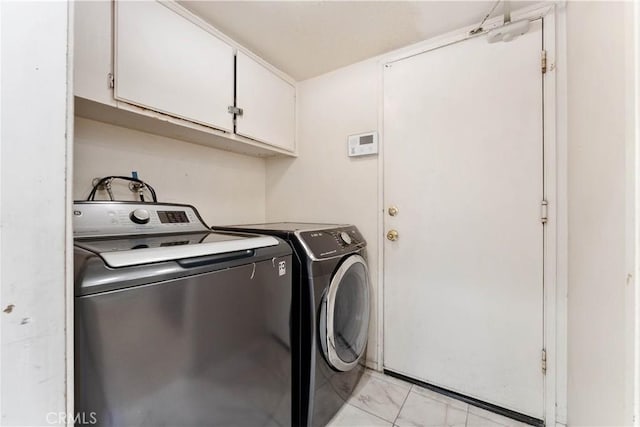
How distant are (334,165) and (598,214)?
4.73 feet

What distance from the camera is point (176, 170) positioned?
5.61 feet

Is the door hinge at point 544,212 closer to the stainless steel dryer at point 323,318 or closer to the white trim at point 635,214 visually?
the white trim at point 635,214

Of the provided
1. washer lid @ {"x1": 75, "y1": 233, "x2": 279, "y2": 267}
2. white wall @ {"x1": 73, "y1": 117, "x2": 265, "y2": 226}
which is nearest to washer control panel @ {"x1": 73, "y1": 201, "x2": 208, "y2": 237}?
washer lid @ {"x1": 75, "y1": 233, "x2": 279, "y2": 267}

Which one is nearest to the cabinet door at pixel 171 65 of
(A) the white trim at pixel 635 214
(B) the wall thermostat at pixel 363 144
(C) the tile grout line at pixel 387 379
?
(B) the wall thermostat at pixel 363 144

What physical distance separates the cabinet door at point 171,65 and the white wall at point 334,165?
0.69 meters

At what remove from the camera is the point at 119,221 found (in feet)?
3.90

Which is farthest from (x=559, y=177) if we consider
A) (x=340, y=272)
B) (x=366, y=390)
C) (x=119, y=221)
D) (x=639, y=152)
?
(x=119, y=221)

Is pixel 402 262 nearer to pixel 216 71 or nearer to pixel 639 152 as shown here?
pixel 639 152

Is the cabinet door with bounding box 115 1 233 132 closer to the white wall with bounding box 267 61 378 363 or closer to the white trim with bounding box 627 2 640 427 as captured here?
the white wall with bounding box 267 61 378 363

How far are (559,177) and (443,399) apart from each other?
1396 millimetres

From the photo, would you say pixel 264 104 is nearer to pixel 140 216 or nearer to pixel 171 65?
pixel 171 65

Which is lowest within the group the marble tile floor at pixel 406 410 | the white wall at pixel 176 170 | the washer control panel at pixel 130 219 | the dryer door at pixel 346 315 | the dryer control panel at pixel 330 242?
the marble tile floor at pixel 406 410

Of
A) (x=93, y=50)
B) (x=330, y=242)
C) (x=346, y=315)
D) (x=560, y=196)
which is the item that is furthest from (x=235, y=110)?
(x=560, y=196)

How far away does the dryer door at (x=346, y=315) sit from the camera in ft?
4.28
